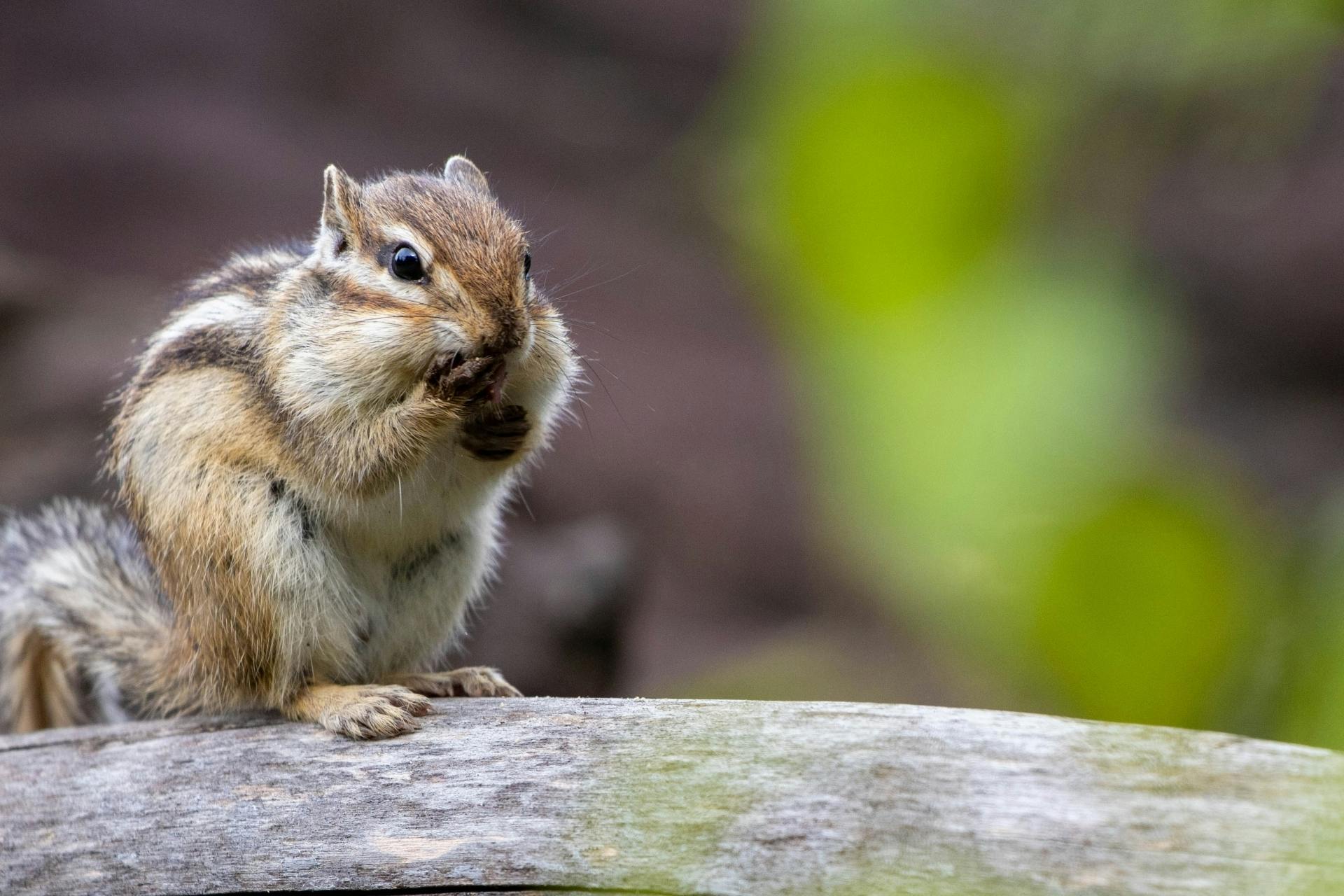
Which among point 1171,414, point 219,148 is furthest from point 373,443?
point 219,148

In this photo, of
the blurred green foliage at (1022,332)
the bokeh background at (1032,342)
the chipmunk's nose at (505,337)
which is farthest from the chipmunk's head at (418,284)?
the blurred green foliage at (1022,332)

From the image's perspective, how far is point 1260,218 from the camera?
4.57ft

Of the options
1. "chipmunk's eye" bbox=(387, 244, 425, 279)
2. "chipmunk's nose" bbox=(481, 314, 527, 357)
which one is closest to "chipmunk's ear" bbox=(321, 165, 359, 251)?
"chipmunk's eye" bbox=(387, 244, 425, 279)

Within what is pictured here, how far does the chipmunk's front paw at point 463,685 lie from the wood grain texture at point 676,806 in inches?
10.5

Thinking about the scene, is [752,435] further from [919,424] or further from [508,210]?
[919,424]

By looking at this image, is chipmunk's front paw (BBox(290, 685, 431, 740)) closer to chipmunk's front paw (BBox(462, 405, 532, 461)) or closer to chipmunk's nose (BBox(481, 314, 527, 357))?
chipmunk's front paw (BBox(462, 405, 532, 461))

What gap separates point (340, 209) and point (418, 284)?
0.40 m

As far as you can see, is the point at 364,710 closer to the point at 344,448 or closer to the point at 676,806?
the point at 344,448

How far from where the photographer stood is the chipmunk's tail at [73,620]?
12.4 ft

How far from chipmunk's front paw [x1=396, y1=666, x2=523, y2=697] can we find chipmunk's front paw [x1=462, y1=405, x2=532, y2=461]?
611 millimetres

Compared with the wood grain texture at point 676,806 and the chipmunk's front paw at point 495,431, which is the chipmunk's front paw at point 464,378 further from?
the wood grain texture at point 676,806

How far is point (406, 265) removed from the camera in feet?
9.79

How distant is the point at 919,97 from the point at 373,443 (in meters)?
2.83

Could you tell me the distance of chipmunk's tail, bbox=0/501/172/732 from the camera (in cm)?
377
